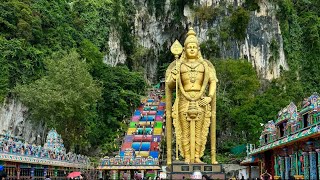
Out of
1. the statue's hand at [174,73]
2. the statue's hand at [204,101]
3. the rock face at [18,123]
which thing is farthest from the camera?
the rock face at [18,123]

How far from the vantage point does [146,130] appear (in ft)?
99.9

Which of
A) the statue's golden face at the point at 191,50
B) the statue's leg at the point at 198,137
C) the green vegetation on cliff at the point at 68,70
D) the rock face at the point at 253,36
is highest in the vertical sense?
the rock face at the point at 253,36

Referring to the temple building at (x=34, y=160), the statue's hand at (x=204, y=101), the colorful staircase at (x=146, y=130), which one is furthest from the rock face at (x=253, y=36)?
the statue's hand at (x=204, y=101)

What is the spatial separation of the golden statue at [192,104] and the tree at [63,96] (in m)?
11.2

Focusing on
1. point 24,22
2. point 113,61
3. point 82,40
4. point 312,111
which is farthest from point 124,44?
point 312,111

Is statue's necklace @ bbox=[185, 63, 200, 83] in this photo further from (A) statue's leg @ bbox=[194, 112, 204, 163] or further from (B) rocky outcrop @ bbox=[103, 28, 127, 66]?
(B) rocky outcrop @ bbox=[103, 28, 127, 66]

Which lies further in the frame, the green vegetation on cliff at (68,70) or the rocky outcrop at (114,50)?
the rocky outcrop at (114,50)

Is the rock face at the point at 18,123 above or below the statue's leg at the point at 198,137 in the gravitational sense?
above

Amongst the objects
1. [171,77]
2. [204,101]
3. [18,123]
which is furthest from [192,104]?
[18,123]

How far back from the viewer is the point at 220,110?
95.5 ft

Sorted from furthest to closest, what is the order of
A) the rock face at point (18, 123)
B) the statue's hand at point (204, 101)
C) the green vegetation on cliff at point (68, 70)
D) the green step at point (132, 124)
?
1. the green step at point (132, 124)
2. the rock face at point (18, 123)
3. the green vegetation on cliff at point (68, 70)
4. the statue's hand at point (204, 101)

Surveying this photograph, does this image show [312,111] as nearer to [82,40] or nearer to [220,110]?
[220,110]

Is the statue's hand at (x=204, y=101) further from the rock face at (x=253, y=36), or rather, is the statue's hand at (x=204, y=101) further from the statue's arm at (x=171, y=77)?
the rock face at (x=253, y=36)

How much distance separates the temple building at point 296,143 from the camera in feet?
41.5
